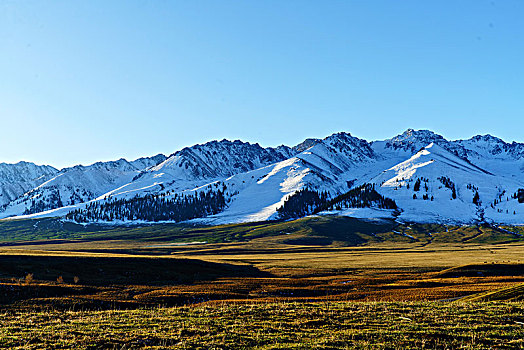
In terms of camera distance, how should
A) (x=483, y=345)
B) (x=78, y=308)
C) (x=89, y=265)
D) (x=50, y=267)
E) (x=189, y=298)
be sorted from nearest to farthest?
1. (x=483, y=345)
2. (x=78, y=308)
3. (x=189, y=298)
4. (x=50, y=267)
5. (x=89, y=265)

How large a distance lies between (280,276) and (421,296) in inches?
1641

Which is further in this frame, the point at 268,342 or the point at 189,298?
the point at 189,298

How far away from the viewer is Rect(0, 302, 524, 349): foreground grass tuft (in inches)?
863

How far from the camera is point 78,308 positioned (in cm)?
4341

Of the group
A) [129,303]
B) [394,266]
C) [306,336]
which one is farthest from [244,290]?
[394,266]

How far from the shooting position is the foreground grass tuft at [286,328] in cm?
2192

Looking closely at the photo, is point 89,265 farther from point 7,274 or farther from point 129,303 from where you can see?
point 129,303

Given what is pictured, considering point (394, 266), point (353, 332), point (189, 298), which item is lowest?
point (394, 266)

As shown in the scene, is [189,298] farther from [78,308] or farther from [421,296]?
[421,296]

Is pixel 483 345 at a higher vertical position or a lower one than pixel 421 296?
higher

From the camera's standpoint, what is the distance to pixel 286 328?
26.3 m

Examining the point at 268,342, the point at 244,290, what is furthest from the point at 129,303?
the point at 268,342

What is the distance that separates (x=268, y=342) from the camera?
2231cm

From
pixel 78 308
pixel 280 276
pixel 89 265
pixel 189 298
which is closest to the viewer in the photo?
pixel 78 308
